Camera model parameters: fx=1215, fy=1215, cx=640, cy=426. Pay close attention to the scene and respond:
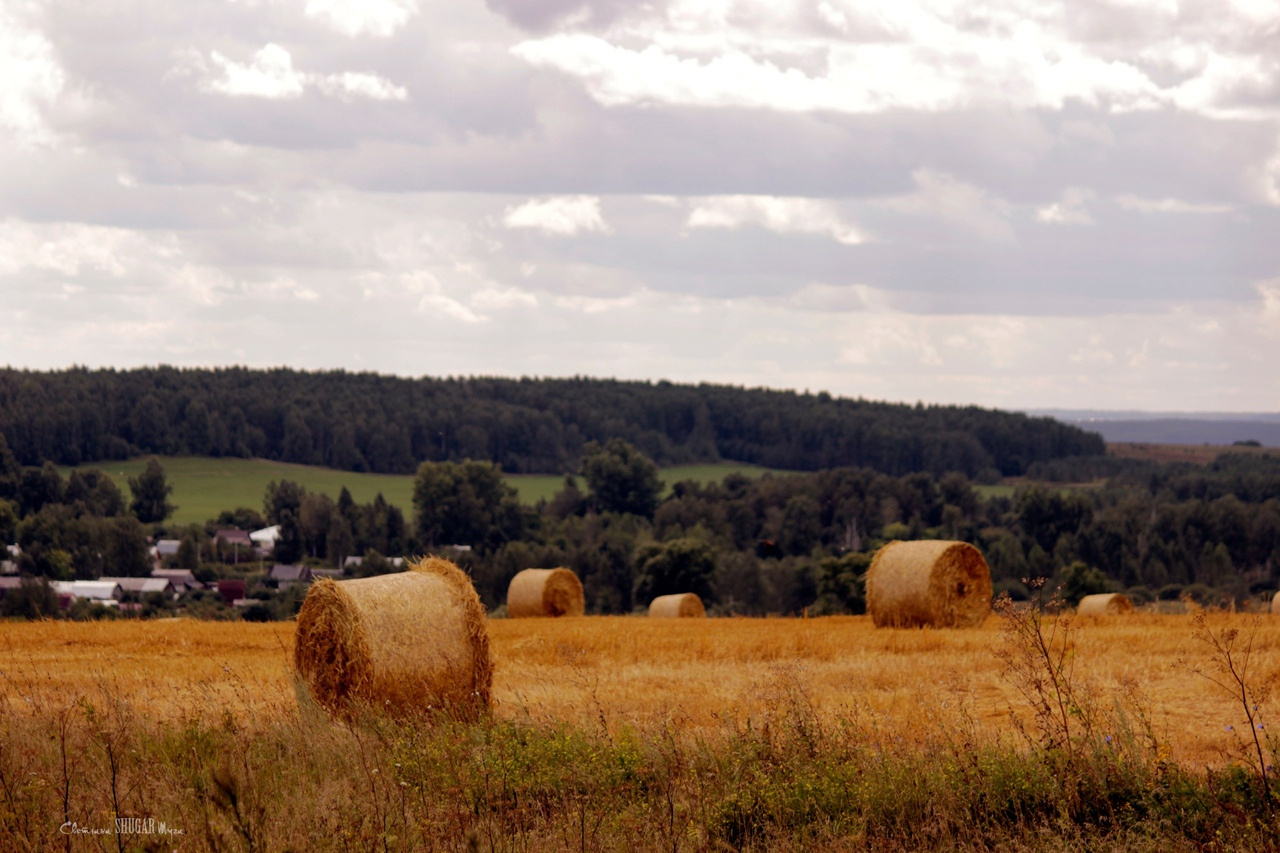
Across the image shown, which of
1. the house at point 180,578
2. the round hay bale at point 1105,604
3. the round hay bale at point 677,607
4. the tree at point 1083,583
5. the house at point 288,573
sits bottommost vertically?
the house at point 288,573

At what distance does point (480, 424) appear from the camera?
150 m

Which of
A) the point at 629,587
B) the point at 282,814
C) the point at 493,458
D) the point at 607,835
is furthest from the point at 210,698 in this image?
the point at 493,458

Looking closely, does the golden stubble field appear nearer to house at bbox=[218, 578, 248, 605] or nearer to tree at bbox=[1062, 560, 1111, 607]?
tree at bbox=[1062, 560, 1111, 607]

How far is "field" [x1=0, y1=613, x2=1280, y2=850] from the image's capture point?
297 inches

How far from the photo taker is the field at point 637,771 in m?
7.53

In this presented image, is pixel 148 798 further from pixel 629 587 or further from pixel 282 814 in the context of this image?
pixel 629 587

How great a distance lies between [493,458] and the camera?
14662 centimetres

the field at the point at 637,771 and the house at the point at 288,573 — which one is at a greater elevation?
the field at the point at 637,771

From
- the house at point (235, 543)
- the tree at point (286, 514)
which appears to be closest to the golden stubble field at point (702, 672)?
the house at point (235, 543)

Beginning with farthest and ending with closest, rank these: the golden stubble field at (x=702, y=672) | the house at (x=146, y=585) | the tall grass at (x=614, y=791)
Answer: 1. the house at (x=146, y=585)
2. the golden stubble field at (x=702, y=672)
3. the tall grass at (x=614, y=791)

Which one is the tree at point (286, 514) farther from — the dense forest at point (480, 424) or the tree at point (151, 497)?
the dense forest at point (480, 424)

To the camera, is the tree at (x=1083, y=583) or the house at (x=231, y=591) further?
the house at (x=231, y=591)

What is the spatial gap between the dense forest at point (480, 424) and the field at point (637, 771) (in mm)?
114854

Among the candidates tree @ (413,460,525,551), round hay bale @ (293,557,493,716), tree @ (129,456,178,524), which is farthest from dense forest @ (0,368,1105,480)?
round hay bale @ (293,557,493,716)
